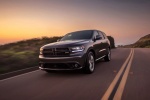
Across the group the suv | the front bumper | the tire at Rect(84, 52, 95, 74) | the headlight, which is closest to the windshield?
the suv

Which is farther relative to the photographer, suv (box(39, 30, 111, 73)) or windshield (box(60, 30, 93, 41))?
windshield (box(60, 30, 93, 41))

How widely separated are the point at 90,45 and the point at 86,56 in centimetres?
66

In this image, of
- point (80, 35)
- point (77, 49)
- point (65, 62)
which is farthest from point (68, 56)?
point (80, 35)

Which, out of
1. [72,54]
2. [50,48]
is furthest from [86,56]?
[50,48]

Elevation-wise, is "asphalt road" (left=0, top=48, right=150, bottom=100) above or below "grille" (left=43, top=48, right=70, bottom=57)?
below

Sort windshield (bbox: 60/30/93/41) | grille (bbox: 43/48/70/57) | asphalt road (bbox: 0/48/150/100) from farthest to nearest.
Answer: windshield (bbox: 60/30/93/41), grille (bbox: 43/48/70/57), asphalt road (bbox: 0/48/150/100)

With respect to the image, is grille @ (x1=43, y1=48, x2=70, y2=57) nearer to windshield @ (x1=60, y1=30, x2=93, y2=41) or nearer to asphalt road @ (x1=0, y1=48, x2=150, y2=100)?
asphalt road @ (x1=0, y1=48, x2=150, y2=100)

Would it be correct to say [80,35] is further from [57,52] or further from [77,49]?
[57,52]

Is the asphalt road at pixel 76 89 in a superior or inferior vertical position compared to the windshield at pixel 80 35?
inferior

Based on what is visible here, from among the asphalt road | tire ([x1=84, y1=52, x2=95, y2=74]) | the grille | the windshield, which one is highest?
the windshield

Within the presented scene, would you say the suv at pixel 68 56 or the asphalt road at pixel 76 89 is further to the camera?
the suv at pixel 68 56

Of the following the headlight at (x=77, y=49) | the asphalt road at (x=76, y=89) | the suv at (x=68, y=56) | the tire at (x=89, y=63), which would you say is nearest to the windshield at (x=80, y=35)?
the suv at (x=68, y=56)

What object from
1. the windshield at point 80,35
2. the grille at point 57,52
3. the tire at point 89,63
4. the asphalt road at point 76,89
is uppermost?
the windshield at point 80,35

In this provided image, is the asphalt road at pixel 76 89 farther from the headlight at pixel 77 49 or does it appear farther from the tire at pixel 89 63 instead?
the headlight at pixel 77 49
